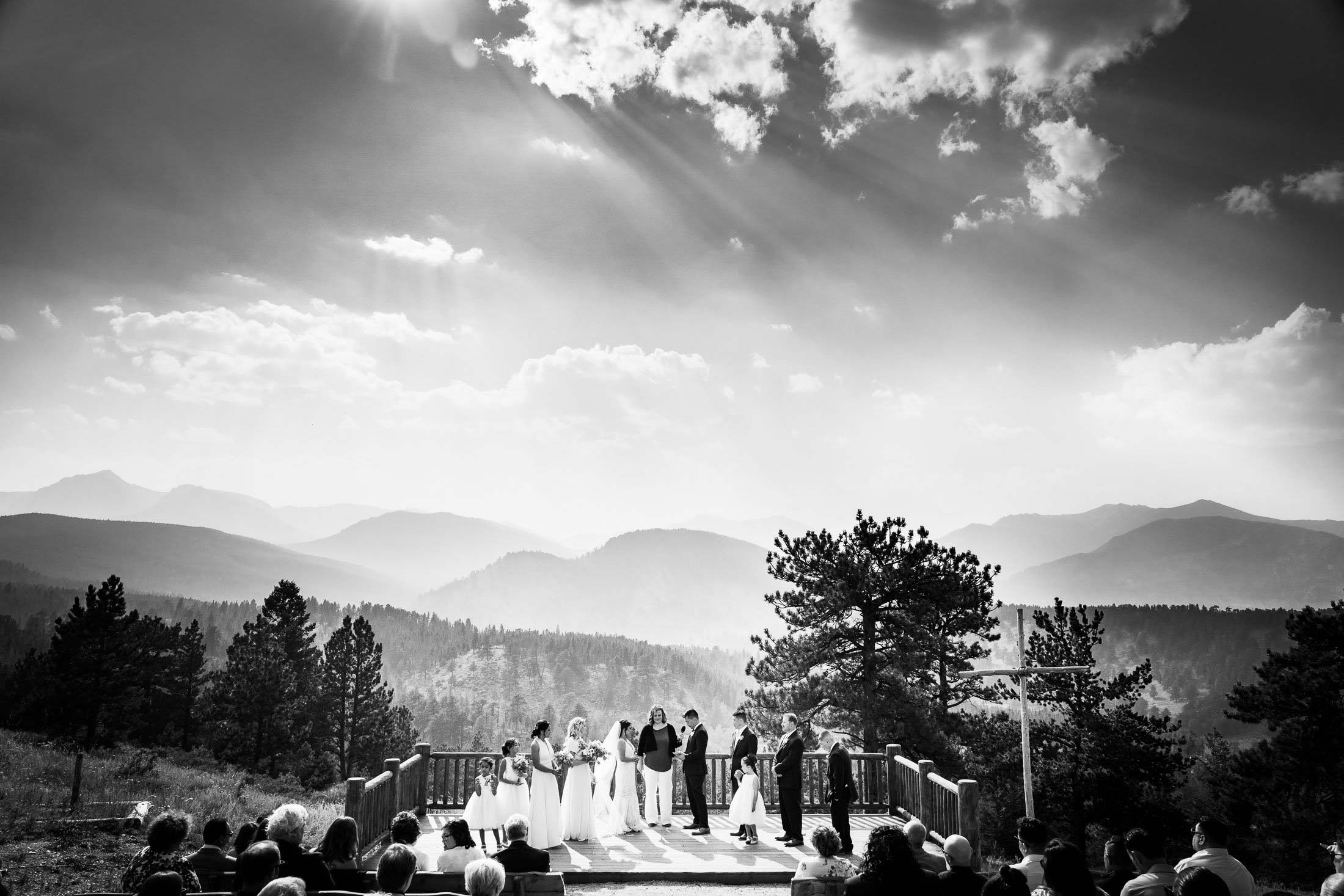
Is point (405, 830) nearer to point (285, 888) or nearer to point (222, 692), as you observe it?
point (285, 888)

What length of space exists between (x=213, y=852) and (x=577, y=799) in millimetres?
6324

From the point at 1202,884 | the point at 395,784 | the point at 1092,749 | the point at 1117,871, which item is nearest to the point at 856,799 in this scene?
the point at 395,784

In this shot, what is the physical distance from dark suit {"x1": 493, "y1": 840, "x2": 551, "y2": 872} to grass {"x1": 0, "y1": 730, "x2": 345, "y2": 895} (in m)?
10.4

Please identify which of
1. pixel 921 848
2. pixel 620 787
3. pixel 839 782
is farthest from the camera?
pixel 620 787

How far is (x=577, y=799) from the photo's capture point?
1248cm

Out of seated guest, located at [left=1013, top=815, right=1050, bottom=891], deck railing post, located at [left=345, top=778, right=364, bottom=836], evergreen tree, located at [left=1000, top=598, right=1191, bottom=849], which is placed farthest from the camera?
evergreen tree, located at [left=1000, top=598, right=1191, bottom=849]

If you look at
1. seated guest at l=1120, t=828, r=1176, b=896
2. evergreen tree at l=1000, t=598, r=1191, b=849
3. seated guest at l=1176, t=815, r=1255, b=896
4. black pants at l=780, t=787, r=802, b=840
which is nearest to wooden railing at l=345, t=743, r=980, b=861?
black pants at l=780, t=787, r=802, b=840

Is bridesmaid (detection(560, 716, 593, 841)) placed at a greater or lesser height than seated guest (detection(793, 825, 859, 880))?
lesser

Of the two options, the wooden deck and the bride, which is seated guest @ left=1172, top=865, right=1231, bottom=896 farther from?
the bride

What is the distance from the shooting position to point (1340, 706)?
93.0 feet

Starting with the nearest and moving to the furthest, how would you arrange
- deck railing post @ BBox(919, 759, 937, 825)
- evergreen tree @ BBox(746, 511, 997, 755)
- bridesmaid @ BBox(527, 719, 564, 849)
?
bridesmaid @ BBox(527, 719, 564, 849), deck railing post @ BBox(919, 759, 937, 825), evergreen tree @ BBox(746, 511, 997, 755)

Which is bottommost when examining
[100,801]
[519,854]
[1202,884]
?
[100,801]

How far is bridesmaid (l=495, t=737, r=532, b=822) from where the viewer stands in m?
11.7

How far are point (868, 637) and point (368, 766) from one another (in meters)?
40.9
